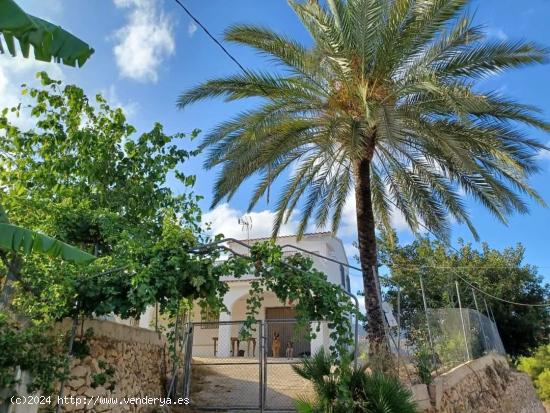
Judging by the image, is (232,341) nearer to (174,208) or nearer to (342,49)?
(174,208)

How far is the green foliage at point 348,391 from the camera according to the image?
6008mm

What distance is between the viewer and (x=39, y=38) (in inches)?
134

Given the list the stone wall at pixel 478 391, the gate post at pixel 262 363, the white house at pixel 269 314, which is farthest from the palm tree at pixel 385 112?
the white house at pixel 269 314

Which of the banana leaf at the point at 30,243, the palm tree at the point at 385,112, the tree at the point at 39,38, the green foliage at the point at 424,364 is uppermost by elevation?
the palm tree at the point at 385,112

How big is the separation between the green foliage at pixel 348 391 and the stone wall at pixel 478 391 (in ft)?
8.74

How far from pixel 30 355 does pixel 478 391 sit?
449 inches

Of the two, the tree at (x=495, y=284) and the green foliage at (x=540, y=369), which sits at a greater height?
the tree at (x=495, y=284)

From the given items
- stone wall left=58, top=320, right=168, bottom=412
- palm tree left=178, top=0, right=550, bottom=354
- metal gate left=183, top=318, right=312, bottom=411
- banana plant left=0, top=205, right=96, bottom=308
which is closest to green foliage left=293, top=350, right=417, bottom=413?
metal gate left=183, top=318, right=312, bottom=411

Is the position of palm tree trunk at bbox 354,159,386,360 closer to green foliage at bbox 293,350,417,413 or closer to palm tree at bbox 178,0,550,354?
palm tree at bbox 178,0,550,354

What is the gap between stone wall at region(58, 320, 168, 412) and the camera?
7613mm

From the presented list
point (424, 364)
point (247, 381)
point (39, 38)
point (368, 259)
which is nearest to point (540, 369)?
point (424, 364)

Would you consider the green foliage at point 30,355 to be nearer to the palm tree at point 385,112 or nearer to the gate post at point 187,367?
the gate post at point 187,367

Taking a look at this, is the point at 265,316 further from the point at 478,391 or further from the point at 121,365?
the point at 121,365

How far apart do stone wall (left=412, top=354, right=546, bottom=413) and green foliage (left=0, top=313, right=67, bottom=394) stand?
625 cm
